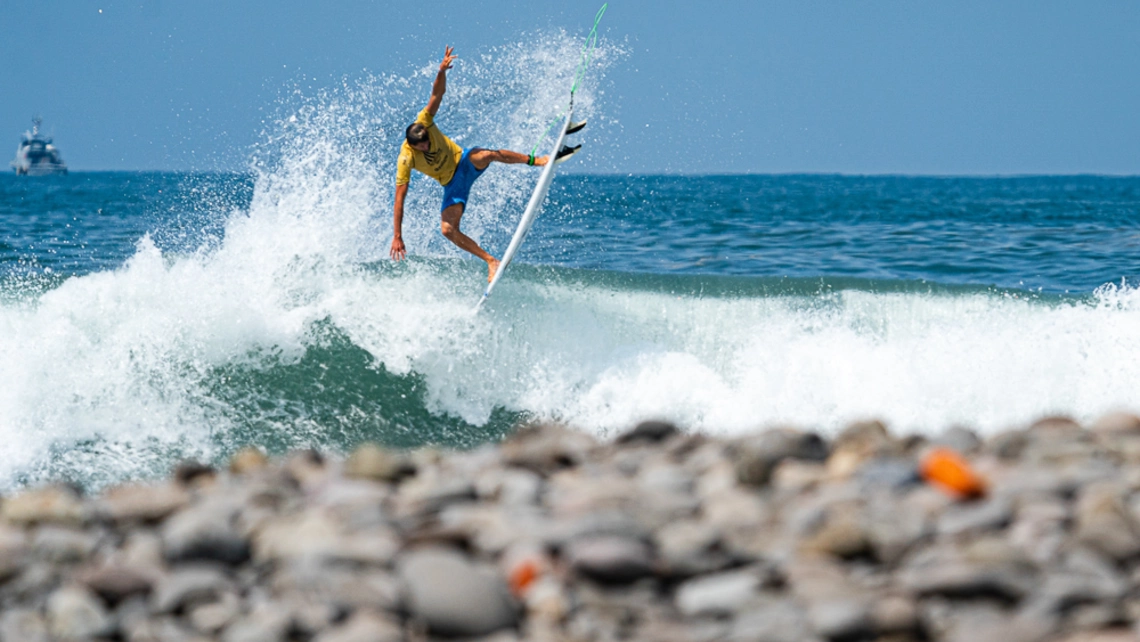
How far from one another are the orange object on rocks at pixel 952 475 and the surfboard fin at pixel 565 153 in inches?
239

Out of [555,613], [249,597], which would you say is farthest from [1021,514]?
[249,597]

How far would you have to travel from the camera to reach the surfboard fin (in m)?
9.90

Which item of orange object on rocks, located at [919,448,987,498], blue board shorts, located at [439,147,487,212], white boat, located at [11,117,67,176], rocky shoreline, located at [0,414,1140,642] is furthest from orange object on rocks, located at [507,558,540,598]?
white boat, located at [11,117,67,176]

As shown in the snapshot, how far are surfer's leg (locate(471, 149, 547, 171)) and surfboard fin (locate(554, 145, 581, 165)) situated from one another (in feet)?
0.63

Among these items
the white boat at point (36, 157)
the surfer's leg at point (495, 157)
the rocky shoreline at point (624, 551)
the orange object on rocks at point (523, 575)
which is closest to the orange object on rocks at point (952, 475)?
the rocky shoreline at point (624, 551)

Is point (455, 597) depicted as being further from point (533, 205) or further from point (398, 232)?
point (533, 205)

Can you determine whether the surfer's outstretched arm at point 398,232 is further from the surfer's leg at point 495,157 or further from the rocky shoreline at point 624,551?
the rocky shoreline at point 624,551

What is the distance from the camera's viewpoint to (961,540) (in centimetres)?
378

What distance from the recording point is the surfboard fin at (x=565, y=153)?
9895 millimetres

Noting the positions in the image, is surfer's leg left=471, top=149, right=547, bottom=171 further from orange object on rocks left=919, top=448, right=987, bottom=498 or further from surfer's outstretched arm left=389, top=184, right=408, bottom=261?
orange object on rocks left=919, top=448, right=987, bottom=498

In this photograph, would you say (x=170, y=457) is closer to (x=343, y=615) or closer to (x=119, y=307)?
(x=119, y=307)

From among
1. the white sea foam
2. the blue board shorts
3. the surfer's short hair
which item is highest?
the surfer's short hair

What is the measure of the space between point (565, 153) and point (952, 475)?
637cm

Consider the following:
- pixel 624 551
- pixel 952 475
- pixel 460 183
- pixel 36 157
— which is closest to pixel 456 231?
pixel 460 183
